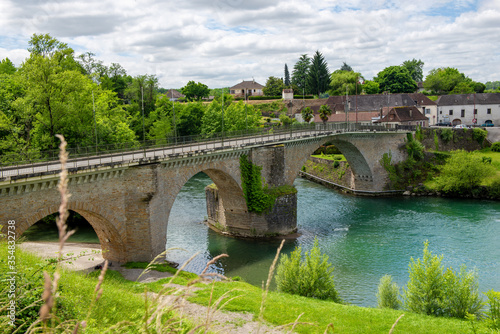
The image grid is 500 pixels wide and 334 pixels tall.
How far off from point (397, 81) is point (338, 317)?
335 feet

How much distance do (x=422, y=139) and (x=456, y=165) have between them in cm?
1030

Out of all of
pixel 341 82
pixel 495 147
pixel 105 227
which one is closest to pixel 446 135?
pixel 495 147

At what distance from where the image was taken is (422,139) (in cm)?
6700

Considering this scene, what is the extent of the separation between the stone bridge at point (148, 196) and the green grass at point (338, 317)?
25.7 feet

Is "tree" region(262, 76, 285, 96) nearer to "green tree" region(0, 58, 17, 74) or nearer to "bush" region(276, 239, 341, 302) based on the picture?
"green tree" region(0, 58, 17, 74)

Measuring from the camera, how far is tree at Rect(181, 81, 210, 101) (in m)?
119

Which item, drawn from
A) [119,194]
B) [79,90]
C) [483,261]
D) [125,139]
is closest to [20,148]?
[79,90]

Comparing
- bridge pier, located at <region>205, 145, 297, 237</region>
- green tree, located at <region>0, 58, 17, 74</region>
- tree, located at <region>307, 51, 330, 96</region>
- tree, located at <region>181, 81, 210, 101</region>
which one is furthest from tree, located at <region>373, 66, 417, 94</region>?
green tree, located at <region>0, 58, 17, 74</region>

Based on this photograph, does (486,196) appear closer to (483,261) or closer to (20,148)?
(483,261)

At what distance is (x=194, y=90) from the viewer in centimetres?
11881

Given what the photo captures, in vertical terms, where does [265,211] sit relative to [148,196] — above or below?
below

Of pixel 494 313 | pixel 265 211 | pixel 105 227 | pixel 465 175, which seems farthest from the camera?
pixel 465 175

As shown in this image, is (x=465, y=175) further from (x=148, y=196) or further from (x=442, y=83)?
(x=442, y=83)

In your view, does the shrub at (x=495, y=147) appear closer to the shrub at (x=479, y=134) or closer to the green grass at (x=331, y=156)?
the shrub at (x=479, y=134)
